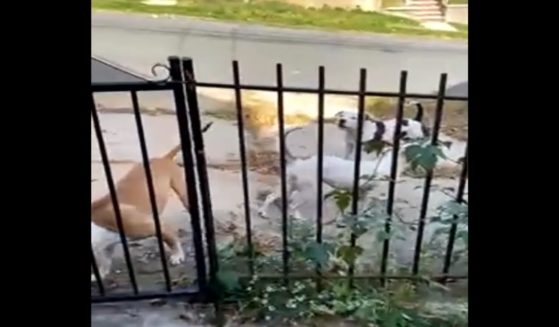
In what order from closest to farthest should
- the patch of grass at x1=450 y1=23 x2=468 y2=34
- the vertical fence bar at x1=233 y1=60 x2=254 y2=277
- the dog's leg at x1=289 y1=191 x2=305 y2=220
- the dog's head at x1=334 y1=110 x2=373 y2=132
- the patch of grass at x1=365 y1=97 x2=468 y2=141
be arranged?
the patch of grass at x1=450 y1=23 x2=468 y2=34 < the patch of grass at x1=365 y1=97 x2=468 y2=141 < the vertical fence bar at x1=233 y1=60 x2=254 y2=277 < the dog's head at x1=334 y1=110 x2=373 y2=132 < the dog's leg at x1=289 y1=191 x2=305 y2=220

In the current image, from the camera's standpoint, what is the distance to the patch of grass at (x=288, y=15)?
1532 mm

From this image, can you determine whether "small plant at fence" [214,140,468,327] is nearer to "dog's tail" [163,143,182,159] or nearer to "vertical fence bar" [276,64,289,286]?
"vertical fence bar" [276,64,289,286]

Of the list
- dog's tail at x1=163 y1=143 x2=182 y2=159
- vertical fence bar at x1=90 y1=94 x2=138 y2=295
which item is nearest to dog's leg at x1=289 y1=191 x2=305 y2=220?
dog's tail at x1=163 y1=143 x2=182 y2=159

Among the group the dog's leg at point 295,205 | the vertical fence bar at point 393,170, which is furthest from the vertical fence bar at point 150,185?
the vertical fence bar at point 393,170

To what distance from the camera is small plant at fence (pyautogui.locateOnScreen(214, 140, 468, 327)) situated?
1.69 metres

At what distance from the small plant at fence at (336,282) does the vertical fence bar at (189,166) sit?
0.19 ft

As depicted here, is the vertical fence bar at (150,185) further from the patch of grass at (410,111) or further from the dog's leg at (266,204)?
the patch of grass at (410,111)

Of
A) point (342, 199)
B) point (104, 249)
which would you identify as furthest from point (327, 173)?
point (104, 249)
